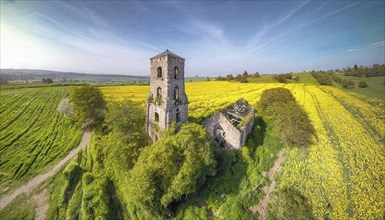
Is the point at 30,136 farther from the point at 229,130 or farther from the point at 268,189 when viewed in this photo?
the point at 268,189

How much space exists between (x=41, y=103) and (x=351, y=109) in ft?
204

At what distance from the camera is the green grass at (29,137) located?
20.0m

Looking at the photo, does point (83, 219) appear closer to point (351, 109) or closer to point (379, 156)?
point (379, 156)

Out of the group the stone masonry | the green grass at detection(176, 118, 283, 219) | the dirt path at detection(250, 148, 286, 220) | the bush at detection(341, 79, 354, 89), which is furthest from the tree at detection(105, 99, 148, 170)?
the bush at detection(341, 79, 354, 89)

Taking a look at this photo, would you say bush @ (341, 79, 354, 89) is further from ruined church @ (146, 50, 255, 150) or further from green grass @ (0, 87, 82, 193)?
green grass @ (0, 87, 82, 193)

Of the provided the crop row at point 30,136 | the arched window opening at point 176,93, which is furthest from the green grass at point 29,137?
the arched window opening at point 176,93

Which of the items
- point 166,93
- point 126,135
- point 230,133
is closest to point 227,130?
point 230,133

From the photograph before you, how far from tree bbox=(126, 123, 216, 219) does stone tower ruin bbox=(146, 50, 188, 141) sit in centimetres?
340

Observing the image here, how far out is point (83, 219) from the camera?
48.8ft

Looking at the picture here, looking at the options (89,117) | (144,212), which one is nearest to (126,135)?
(144,212)

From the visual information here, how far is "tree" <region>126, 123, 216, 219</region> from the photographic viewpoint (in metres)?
13.0

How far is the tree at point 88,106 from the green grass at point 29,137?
328cm

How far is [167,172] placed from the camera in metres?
13.5

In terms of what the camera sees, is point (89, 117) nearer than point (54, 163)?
No
